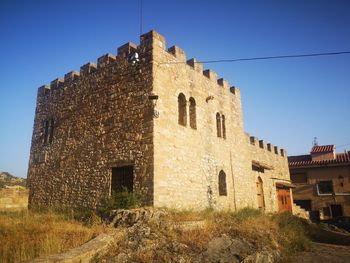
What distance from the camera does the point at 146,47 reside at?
11.2 meters

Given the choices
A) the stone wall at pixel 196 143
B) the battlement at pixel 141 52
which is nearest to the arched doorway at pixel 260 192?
the stone wall at pixel 196 143

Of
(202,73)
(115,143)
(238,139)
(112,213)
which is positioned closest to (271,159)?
(238,139)

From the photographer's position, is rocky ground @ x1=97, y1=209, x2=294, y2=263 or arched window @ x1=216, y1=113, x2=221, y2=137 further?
arched window @ x1=216, y1=113, x2=221, y2=137

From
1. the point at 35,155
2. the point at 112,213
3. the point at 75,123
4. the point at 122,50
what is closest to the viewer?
the point at 112,213

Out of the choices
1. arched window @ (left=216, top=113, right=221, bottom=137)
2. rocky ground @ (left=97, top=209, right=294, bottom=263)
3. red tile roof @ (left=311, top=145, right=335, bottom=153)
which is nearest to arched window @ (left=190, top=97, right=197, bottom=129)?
arched window @ (left=216, top=113, right=221, bottom=137)

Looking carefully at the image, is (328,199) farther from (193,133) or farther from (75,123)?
(75,123)

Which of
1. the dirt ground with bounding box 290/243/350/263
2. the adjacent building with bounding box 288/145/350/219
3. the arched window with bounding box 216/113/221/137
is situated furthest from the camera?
the adjacent building with bounding box 288/145/350/219

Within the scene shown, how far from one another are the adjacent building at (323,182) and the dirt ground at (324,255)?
591 inches

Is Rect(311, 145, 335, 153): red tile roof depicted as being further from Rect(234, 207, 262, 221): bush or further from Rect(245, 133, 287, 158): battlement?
Rect(234, 207, 262, 221): bush

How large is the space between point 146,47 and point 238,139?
303 inches

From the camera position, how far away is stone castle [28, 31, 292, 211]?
10.5 meters

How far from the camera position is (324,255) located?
32.2 ft

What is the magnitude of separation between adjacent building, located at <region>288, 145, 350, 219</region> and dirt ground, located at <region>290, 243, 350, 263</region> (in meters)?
15.0

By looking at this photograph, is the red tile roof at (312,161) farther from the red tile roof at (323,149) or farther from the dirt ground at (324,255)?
the dirt ground at (324,255)
